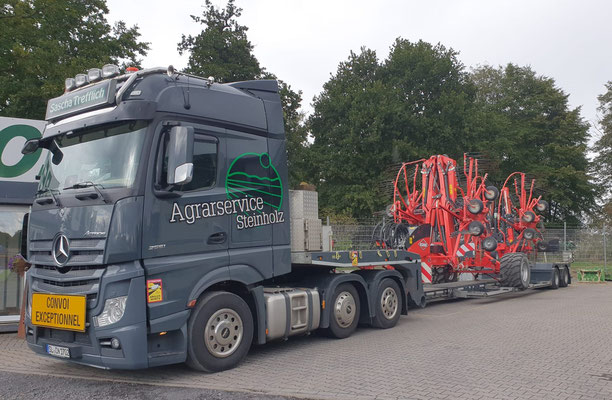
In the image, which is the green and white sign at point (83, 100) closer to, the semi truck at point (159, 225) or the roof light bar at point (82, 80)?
the semi truck at point (159, 225)

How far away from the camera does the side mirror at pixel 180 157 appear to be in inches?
221

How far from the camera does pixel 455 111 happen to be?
116 ft

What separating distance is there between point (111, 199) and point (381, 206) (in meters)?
28.9

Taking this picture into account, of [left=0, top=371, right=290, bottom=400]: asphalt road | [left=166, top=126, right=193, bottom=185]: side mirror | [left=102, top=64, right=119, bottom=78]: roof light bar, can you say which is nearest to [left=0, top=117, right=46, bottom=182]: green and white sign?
[left=102, top=64, right=119, bottom=78]: roof light bar

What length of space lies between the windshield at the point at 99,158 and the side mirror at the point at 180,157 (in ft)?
1.19

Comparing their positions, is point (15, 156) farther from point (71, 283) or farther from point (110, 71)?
point (71, 283)

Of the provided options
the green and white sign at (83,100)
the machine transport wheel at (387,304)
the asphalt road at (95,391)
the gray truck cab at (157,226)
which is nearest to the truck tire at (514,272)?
the machine transport wheel at (387,304)

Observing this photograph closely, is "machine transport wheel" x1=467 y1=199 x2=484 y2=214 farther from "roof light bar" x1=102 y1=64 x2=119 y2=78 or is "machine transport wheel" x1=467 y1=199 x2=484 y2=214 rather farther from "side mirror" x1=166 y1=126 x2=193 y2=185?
"roof light bar" x1=102 y1=64 x2=119 y2=78

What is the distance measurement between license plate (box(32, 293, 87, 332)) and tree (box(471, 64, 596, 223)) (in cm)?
3619

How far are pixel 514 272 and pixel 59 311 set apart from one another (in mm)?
11666

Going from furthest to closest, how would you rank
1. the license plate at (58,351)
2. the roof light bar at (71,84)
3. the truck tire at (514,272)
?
the truck tire at (514,272)
the roof light bar at (71,84)
the license plate at (58,351)

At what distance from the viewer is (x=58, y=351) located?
5.83 m

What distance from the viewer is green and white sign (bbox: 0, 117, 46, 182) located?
9.91 meters

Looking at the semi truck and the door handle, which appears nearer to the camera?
the semi truck
